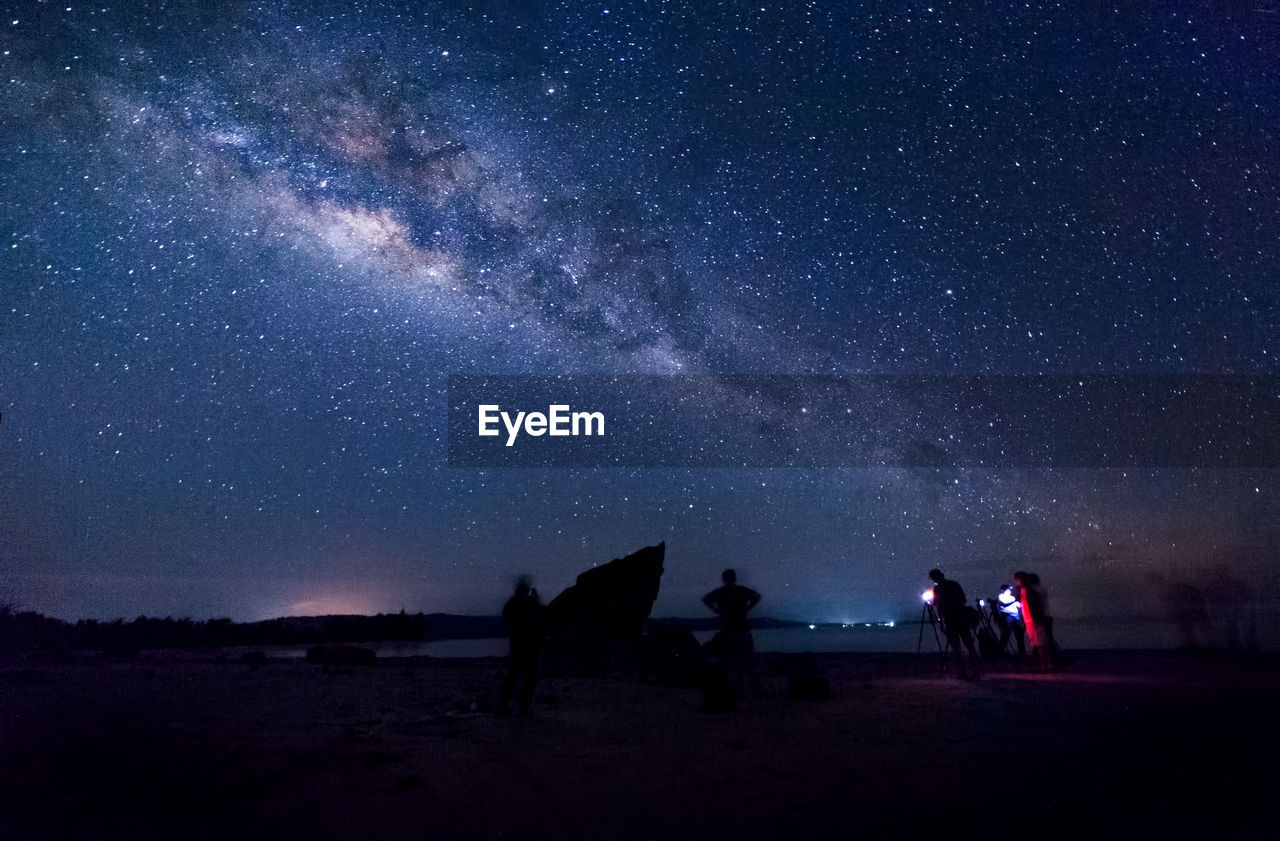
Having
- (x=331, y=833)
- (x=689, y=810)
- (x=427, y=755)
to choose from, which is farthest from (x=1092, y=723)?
(x=331, y=833)

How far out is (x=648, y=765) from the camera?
743 centimetres

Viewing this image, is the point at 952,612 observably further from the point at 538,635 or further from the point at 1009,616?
the point at 538,635

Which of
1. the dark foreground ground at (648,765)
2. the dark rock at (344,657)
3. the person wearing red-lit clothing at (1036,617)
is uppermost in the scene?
the person wearing red-lit clothing at (1036,617)

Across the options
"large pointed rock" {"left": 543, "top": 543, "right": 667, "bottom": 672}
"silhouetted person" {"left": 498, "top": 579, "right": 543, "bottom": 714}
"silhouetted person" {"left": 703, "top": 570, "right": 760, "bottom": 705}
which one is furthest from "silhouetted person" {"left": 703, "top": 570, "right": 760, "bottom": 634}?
"large pointed rock" {"left": 543, "top": 543, "right": 667, "bottom": 672}

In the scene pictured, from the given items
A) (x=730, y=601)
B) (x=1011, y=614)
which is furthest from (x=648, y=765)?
(x=1011, y=614)

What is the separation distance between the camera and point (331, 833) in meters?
5.40

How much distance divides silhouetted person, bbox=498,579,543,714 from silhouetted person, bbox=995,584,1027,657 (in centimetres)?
1227

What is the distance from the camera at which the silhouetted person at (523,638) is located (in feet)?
36.0

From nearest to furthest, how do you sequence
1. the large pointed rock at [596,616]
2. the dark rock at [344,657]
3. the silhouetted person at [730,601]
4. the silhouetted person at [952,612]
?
the silhouetted person at [730,601] → the silhouetted person at [952,612] → the large pointed rock at [596,616] → the dark rock at [344,657]

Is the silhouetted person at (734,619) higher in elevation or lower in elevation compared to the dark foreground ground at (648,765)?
higher

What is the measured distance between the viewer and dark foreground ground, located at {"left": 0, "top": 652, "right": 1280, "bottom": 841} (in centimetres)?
553

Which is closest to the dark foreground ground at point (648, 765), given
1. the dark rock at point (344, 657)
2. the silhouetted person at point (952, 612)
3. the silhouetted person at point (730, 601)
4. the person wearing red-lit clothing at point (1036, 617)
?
the silhouetted person at point (730, 601)

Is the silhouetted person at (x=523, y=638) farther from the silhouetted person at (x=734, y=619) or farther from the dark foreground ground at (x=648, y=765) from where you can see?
the silhouetted person at (x=734, y=619)

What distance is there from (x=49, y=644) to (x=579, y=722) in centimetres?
3018
